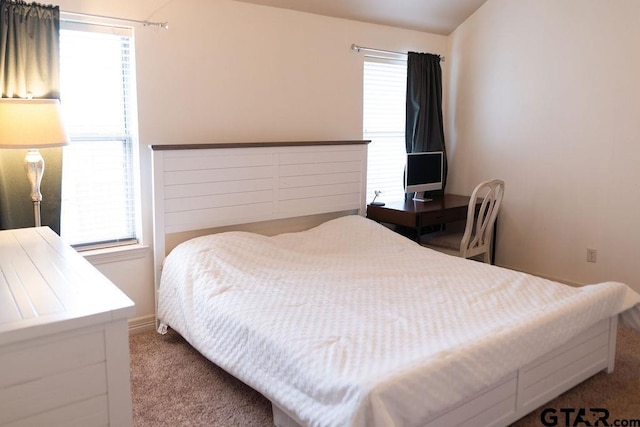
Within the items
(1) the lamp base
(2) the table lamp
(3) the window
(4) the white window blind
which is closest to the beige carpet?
(3) the window

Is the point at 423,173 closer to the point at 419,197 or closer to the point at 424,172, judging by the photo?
the point at 424,172

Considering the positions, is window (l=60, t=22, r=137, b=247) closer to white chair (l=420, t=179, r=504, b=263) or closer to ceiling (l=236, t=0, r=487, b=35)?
ceiling (l=236, t=0, r=487, b=35)

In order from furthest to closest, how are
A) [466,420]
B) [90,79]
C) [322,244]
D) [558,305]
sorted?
[322,244]
[90,79]
[558,305]
[466,420]

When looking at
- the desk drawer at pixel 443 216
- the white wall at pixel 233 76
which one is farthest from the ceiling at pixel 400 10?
the desk drawer at pixel 443 216

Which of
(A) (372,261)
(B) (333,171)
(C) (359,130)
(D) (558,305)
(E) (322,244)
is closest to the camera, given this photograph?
(D) (558,305)

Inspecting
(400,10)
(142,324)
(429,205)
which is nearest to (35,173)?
(142,324)

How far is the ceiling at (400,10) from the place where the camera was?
3.68 metres

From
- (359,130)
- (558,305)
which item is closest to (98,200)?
(359,130)

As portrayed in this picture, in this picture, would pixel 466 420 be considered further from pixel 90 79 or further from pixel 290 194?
pixel 90 79

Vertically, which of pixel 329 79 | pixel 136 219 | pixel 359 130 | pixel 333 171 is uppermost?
pixel 329 79

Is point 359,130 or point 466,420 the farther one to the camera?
point 359,130

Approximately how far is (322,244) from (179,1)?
1.74 m

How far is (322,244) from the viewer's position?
137 inches

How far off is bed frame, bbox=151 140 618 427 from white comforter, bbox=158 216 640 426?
134 mm
